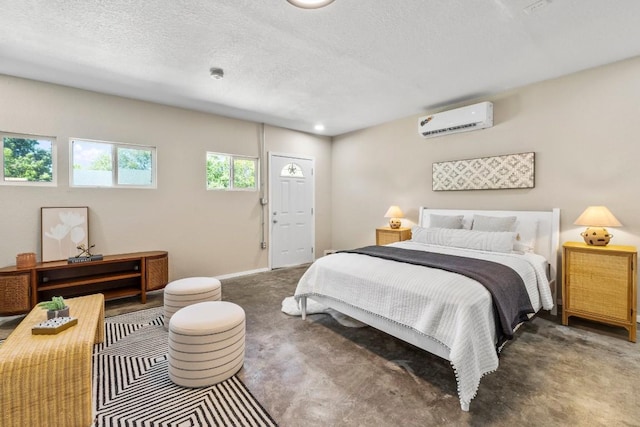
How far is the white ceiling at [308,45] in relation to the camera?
2.07 metres

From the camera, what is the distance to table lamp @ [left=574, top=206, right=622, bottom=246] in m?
2.70

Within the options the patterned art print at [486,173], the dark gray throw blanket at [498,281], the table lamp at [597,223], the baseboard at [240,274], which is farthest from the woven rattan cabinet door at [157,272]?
the table lamp at [597,223]

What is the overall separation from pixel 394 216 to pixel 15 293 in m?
4.69

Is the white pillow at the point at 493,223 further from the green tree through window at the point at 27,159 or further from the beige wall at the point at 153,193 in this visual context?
the green tree through window at the point at 27,159

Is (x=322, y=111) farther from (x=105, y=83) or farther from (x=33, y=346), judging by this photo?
(x=33, y=346)

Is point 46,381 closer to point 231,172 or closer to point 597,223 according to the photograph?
point 231,172

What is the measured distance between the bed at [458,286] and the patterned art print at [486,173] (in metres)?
0.42

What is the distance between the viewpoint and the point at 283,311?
322cm

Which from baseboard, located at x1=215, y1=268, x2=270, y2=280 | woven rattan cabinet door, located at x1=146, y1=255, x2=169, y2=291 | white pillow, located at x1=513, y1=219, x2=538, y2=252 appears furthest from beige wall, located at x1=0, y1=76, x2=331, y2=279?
white pillow, located at x1=513, y1=219, x2=538, y2=252

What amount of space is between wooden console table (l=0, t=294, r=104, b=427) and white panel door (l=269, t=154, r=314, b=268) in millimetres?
3661

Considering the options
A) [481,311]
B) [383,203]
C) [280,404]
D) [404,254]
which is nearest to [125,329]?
[280,404]

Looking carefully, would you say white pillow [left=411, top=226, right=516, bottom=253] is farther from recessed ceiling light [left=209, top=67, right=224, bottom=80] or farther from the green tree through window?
the green tree through window

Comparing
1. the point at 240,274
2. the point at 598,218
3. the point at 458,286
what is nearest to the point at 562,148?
the point at 598,218

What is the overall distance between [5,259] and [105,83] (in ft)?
7.32
